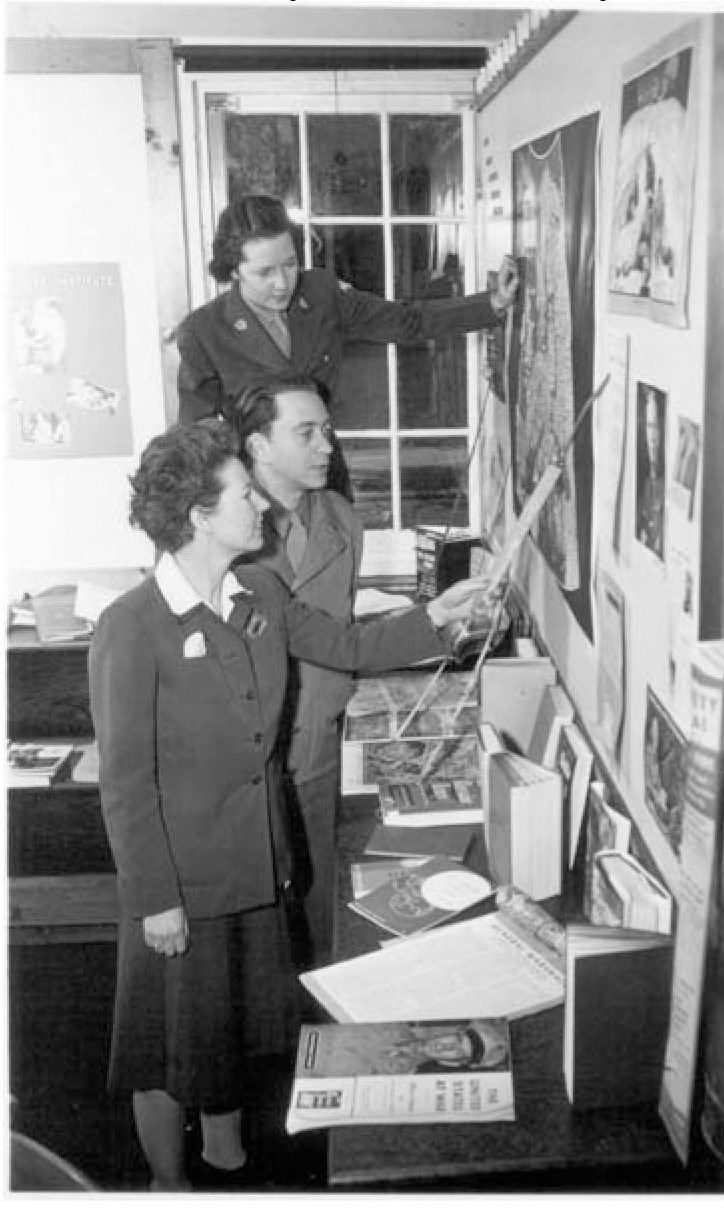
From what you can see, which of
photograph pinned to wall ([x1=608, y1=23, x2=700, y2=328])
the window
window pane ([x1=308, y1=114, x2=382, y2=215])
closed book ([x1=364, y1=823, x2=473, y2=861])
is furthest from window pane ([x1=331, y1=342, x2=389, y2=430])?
photograph pinned to wall ([x1=608, y1=23, x2=700, y2=328])

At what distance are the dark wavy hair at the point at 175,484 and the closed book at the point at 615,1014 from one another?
1.12 meters

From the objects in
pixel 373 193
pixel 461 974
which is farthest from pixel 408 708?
pixel 373 193

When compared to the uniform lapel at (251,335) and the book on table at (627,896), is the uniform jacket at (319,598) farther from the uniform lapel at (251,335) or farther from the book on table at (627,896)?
the book on table at (627,896)

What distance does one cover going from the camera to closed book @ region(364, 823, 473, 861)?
2119 millimetres

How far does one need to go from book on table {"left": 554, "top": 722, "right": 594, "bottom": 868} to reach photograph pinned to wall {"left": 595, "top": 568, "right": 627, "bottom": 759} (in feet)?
0.19

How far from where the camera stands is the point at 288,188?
3.82m

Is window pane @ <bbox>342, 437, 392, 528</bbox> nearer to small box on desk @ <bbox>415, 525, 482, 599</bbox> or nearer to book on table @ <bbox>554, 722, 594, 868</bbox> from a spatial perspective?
small box on desk @ <bbox>415, 525, 482, 599</bbox>

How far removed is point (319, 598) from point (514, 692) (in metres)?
0.51

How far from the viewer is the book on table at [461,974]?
166 cm

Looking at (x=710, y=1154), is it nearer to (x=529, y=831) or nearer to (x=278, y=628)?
(x=529, y=831)

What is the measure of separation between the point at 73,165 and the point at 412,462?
4.59 feet

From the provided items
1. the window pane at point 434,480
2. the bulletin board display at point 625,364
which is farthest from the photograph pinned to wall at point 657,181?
the window pane at point 434,480

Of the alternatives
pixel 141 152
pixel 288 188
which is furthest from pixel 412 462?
pixel 141 152

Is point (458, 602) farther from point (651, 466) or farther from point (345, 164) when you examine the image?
point (345, 164)
